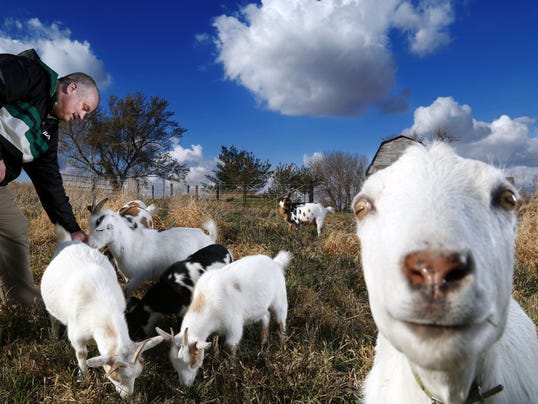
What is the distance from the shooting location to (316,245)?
8.63 m

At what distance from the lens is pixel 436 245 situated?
1.04m

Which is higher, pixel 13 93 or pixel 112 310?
pixel 13 93

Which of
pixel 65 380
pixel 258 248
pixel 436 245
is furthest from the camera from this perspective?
pixel 258 248

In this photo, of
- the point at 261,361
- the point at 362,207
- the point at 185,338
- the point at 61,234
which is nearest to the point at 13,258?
the point at 61,234

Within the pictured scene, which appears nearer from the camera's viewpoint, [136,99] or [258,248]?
[258,248]

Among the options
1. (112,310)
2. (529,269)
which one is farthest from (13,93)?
(529,269)

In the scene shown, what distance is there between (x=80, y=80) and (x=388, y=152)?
3579mm

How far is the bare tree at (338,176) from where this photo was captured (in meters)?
29.2

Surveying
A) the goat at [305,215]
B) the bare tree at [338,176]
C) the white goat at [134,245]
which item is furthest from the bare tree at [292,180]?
the white goat at [134,245]

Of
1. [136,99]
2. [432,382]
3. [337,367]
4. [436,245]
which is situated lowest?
[337,367]

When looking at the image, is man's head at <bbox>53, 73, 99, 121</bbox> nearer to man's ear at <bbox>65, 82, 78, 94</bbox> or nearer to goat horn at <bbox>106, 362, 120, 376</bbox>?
man's ear at <bbox>65, 82, 78, 94</bbox>

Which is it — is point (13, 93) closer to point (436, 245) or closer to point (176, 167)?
point (436, 245)

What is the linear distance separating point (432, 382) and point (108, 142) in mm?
35773

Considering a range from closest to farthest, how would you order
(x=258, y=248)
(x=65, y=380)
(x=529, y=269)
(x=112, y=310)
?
(x=65, y=380) → (x=112, y=310) → (x=529, y=269) → (x=258, y=248)
